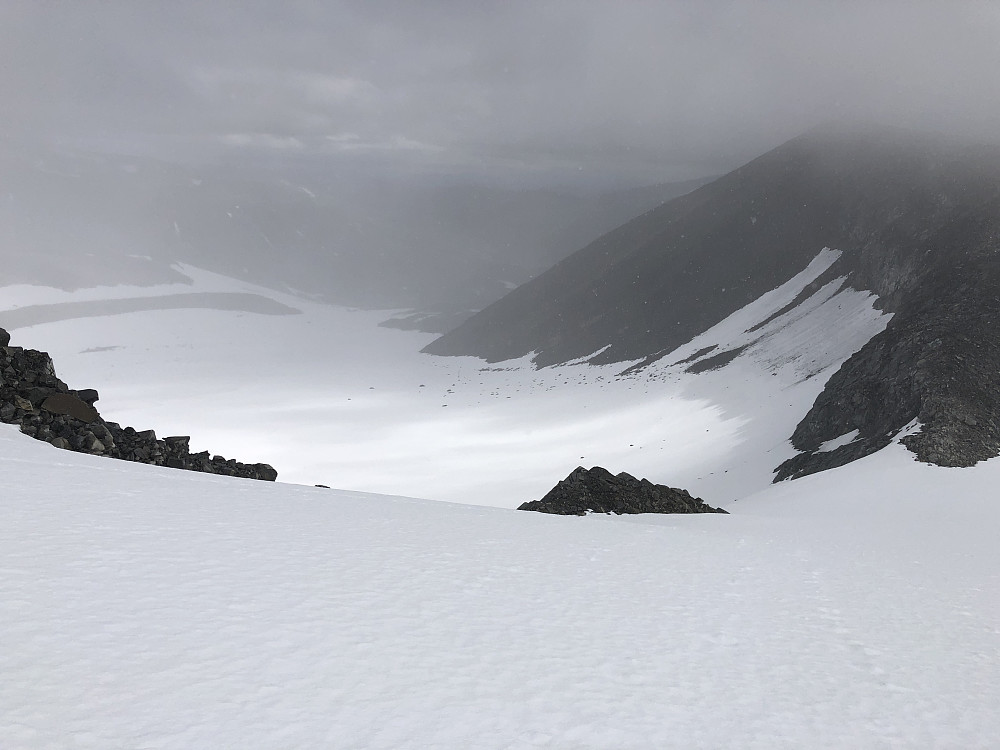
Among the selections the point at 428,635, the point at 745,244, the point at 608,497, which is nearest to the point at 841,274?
the point at 745,244

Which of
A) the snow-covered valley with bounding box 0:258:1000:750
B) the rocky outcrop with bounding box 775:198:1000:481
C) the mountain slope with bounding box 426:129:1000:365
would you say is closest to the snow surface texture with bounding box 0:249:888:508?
the rocky outcrop with bounding box 775:198:1000:481

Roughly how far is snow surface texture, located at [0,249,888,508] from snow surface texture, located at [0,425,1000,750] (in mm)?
22261

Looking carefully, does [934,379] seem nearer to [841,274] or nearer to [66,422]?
[66,422]

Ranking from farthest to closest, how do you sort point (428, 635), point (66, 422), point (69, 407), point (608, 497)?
1. point (608, 497)
2. point (69, 407)
3. point (66, 422)
4. point (428, 635)

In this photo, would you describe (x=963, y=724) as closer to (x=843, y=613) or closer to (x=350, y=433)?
(x=843, y=613)

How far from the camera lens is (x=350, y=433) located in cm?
5319

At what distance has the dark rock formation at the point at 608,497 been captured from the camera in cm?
1817

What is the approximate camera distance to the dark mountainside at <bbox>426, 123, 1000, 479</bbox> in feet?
88.7

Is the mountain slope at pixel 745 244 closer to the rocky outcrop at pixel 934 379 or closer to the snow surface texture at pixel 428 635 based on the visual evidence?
the rocky outcrop at pixel 934 379

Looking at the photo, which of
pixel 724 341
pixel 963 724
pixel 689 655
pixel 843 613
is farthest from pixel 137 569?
pixel 724 341

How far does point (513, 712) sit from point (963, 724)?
330 centimetres

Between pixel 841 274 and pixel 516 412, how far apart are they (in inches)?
1189

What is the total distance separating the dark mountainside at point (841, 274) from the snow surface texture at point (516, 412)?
12.6 ft

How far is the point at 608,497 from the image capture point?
1853cm
